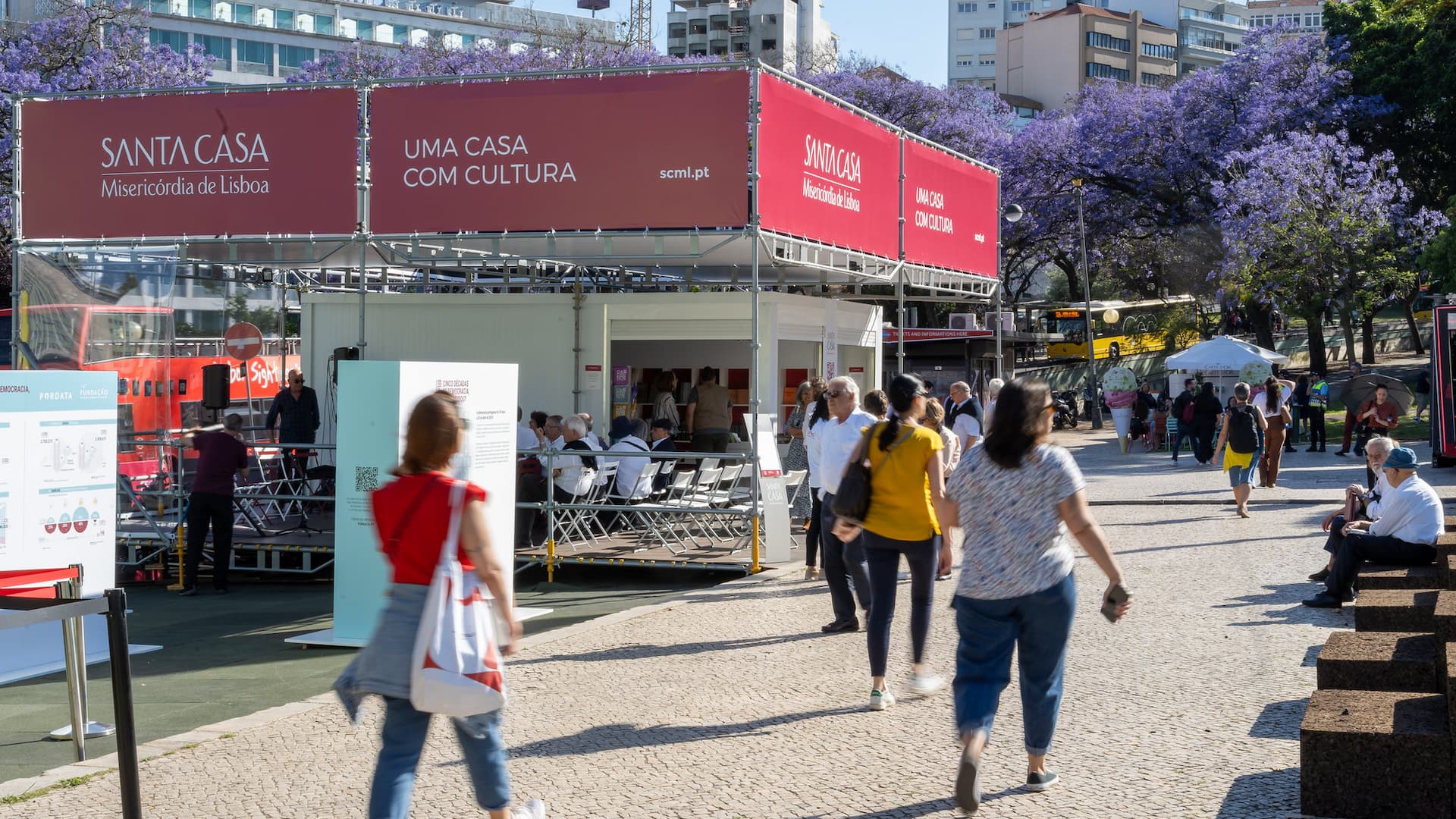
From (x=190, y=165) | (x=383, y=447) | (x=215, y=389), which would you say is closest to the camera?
(x=383, y=447)

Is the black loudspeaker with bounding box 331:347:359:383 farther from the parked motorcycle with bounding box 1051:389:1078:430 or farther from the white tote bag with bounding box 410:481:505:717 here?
the parked motorcycle with bounding box 1051:389:1078:430

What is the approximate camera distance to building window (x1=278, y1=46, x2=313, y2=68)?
79250 millimetres

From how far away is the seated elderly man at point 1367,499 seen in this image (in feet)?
32.0

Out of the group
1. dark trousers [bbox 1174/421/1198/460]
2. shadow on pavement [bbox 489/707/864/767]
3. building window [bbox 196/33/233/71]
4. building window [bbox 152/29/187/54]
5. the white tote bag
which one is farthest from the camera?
building window [bbox 196/33/233/71]

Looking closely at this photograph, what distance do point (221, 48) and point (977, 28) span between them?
68741 millimetres

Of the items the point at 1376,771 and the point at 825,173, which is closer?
the point at 1376,771

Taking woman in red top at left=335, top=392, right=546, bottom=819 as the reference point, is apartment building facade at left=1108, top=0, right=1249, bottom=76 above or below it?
above

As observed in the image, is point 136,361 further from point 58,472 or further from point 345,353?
point 58,472

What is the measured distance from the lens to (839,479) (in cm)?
877

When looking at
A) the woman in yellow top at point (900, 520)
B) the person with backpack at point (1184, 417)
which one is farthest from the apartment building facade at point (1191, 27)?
the woman in yellow top at point (900, 520)

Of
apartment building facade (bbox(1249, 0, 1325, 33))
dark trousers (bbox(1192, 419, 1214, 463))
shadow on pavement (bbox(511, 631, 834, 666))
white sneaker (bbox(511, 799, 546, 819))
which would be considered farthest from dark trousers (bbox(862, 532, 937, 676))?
apartment building facade (bbox(1249, 0, 1325, 33))

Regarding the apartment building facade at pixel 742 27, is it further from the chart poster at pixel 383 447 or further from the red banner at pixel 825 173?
the chart poster at pixel 383 447

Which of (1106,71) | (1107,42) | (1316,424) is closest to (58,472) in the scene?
(1316,424)

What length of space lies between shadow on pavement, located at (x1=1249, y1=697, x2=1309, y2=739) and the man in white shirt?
7.55 feet
